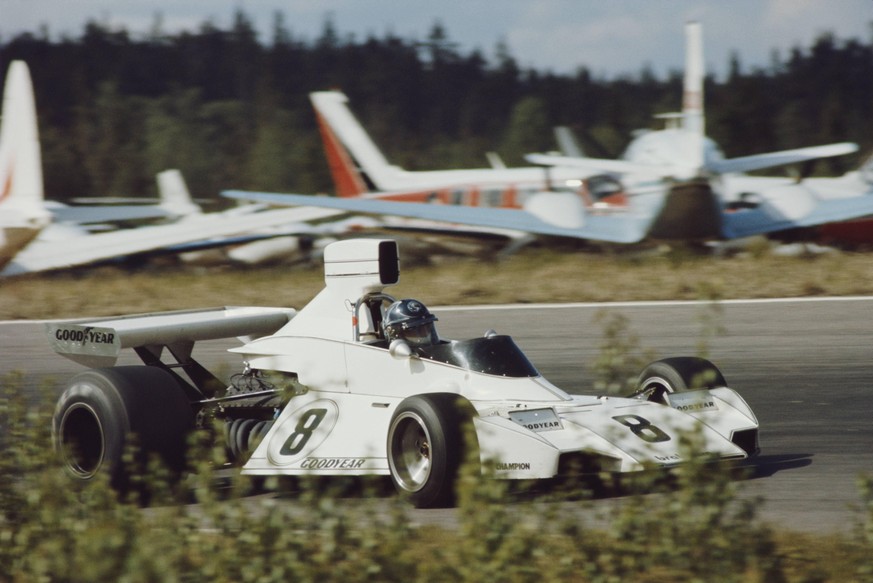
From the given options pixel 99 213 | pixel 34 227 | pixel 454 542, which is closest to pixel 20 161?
pixel 34 227

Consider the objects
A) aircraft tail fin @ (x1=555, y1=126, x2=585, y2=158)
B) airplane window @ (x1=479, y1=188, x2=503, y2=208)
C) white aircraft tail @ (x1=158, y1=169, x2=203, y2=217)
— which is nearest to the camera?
airplane window @ (x1=479, y1=188, x2=503, y2=208)

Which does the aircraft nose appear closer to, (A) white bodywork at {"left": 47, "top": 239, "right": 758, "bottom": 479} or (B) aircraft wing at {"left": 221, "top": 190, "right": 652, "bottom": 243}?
(B) aircraft wing at {"left": 221, "top": 190, "right": 652, "bottom": 243}

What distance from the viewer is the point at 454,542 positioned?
4.64m

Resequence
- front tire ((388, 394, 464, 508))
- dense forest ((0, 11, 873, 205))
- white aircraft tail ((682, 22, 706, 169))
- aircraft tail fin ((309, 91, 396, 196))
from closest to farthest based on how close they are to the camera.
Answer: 1. front tire ((388, 394, 464, 508))
2. white aircraft tail ((682, 22, 706, 169))
3. aircraft tail fin ((309, 91, 396, 196))
4. dense forest ((0, 11, 873, 205))

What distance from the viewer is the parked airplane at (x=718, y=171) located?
21859 mm

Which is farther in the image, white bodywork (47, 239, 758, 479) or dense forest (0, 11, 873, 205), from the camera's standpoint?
dense forest (0, 11, 873, 205)

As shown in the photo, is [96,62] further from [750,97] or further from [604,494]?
[604,494]

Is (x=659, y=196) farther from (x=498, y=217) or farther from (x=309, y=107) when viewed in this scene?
(x=309, y=107)

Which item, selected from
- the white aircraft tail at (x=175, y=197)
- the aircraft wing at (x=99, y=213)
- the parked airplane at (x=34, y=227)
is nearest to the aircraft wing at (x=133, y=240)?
the parked airplane at (x=34, y=227)

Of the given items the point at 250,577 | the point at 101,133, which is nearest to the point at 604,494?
the point at 250,577

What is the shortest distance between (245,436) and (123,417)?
36.1 inches

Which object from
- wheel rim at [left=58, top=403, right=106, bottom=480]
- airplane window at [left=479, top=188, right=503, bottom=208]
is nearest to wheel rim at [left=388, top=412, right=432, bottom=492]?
wheel rim at [left=58, top=403, right=106, bottom=480]

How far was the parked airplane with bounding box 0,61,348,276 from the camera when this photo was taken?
23859mm

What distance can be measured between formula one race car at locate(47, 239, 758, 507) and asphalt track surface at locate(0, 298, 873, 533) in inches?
13.2
